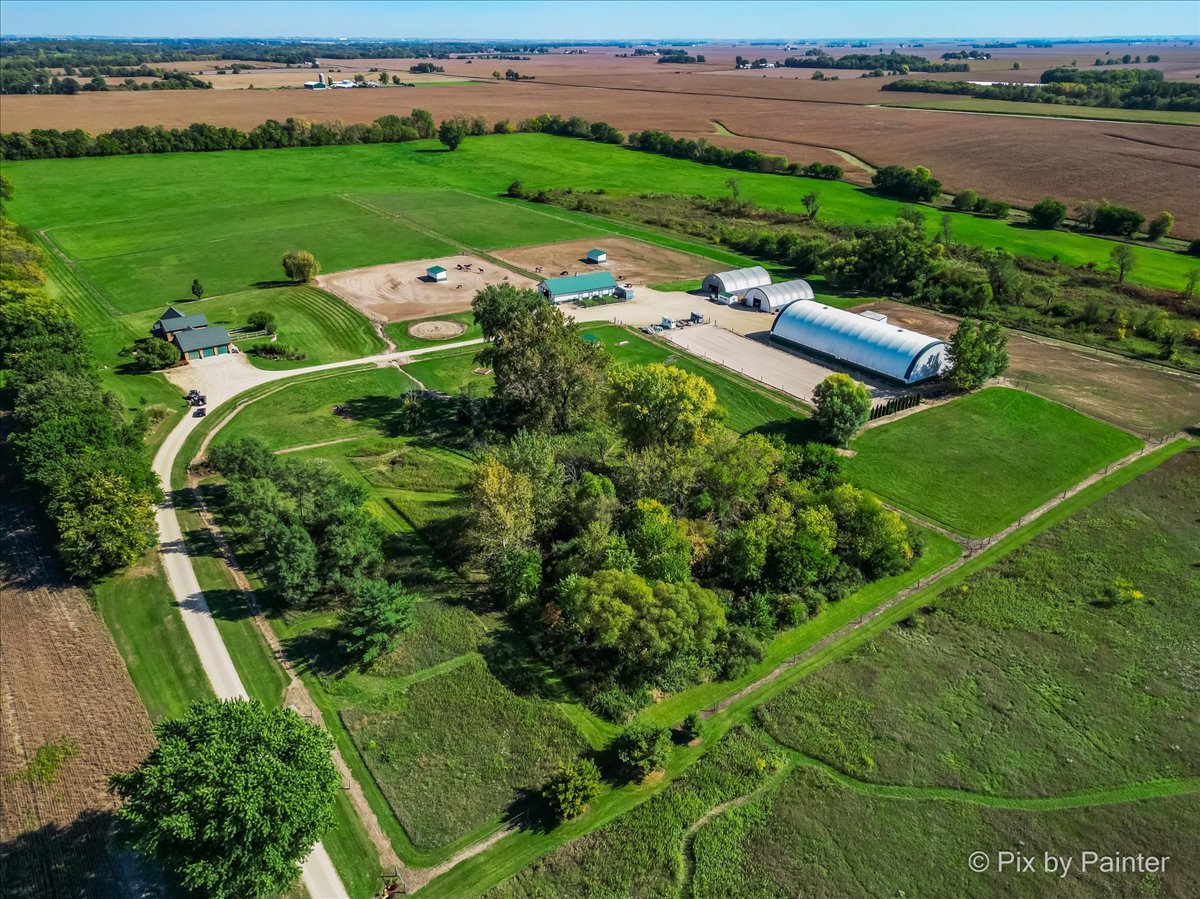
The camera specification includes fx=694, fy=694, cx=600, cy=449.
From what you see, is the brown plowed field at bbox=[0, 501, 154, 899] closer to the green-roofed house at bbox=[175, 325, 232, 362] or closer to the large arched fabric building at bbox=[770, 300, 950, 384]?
the green-roofed house at bbox=[175, 325, 232, 362]

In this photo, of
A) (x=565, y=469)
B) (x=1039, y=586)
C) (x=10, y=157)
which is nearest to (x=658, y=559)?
(x=565, y=469)

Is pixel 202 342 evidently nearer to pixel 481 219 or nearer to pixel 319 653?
pixel 319 653

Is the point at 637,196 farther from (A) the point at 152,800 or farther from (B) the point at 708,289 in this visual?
(A) the point at 152,800

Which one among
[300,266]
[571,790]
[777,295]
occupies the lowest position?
[571,790]

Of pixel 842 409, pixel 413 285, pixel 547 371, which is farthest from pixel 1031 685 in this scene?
pixel 413 285

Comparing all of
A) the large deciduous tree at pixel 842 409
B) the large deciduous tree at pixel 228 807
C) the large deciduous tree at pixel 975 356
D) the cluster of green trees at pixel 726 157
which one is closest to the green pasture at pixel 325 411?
the large deciduous tree at pixel 228 807

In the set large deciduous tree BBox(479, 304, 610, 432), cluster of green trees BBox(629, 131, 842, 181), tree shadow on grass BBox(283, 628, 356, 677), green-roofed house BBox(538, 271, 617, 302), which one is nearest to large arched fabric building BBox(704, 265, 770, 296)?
green-roofed house BBox(538, 271, 617, 302)
